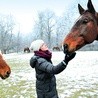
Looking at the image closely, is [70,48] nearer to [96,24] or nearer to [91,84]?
[96,24]

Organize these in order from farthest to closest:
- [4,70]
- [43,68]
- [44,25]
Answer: [44,25]
[4,70]
[43,68]

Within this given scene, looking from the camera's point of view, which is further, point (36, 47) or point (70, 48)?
point (36, 47)

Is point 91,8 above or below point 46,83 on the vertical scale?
above

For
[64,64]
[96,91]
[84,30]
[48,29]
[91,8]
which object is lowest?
[96,91]

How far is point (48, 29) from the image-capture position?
86625 millimetres

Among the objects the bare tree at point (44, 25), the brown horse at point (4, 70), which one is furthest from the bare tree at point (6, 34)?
the brown horse at point (4, 70)

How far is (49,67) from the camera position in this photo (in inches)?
215

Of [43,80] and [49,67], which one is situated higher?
[49,67]

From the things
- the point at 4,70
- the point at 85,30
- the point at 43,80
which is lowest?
the point at 43,80

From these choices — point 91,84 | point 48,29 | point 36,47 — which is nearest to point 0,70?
point 36,47

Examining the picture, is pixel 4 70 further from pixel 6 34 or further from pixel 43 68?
pixel 6 34

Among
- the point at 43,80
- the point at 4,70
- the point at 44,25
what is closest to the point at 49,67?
the point at 43,80

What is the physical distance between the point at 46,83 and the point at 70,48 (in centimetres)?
108

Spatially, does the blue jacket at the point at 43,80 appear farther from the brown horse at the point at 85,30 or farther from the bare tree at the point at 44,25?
the bare tree at the point at 44,25
